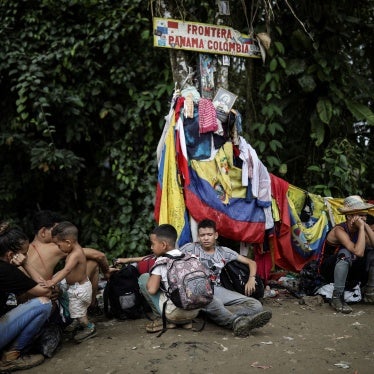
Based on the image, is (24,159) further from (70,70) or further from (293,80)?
(293,80)

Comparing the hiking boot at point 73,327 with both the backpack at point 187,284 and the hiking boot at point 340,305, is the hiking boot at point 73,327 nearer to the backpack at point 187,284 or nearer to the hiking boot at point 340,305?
the backpack at point 187,284

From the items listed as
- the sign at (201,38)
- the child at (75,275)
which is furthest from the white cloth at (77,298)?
the sign at (201,38)

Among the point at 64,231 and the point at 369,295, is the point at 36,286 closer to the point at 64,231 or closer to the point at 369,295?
the point at 64,231

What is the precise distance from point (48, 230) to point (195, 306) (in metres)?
1.47

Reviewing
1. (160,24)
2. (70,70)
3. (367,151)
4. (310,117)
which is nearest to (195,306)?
(160,24)

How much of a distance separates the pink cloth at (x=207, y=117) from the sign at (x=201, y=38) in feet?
2.21

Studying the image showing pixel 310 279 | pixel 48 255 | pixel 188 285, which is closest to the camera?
pixel 188 285

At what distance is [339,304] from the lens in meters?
4.73

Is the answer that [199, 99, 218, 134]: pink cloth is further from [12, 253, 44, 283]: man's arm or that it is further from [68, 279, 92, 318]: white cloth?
[12, 253, 44, 283]: man's arm

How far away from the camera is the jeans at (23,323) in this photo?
3.43 m

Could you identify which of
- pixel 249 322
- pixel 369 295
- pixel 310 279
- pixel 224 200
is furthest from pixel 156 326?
pixel 369 295

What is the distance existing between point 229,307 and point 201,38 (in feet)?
9.66

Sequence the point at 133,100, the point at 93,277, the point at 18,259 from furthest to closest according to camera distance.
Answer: the point at 133,100
the point at 93,277
the point at 18,259

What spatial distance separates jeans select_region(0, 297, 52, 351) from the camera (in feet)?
11.2
